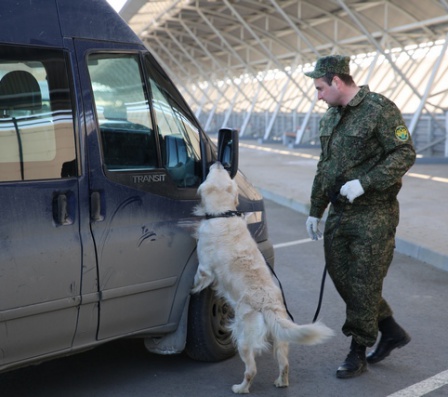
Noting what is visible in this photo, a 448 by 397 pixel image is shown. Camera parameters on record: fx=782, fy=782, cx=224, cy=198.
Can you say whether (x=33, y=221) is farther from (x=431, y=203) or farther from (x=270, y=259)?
(x=431, y=203)

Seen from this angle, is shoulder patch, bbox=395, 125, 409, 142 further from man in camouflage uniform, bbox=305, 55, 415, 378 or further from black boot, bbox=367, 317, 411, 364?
black boot, bbox=367, 317, 411, 364

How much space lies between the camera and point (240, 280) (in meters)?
4.36

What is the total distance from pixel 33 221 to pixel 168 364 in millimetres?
1588

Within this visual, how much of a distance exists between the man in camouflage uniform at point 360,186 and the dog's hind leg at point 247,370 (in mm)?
635

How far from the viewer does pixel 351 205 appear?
4.67 m

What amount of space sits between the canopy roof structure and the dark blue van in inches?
566

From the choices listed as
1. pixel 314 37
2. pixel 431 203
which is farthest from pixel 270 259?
pixel 314 37

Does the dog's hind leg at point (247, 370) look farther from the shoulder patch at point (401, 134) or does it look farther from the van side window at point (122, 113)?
the shoulder patch at point (401, 134)

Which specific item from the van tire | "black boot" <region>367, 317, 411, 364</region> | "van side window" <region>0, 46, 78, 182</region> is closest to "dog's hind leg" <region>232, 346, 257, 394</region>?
the van tire

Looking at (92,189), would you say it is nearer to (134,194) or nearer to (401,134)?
(134,194)

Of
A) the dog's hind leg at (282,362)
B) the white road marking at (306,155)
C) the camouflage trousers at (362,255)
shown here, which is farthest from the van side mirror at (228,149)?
the white road marking at (306,155)

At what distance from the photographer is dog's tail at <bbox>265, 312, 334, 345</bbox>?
4.11m

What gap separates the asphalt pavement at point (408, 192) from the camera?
8883 millimetres

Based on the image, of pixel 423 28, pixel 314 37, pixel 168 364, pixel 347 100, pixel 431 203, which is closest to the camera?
pixel 347 100
